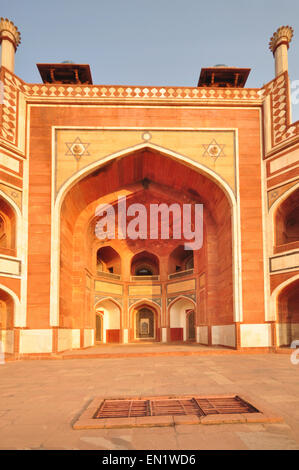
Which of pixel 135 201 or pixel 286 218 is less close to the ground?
pixel 135 201

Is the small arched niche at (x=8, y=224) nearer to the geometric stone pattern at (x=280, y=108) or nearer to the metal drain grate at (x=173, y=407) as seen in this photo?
the metal drain grate at (x=173, y=407)

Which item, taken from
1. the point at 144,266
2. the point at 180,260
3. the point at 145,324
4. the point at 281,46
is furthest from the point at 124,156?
the point at 145,324

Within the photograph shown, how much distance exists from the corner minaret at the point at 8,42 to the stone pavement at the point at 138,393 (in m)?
9.78

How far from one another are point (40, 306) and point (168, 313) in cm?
1120

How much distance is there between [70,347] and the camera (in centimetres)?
1405

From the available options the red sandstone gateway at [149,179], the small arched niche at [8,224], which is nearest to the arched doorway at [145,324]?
the red sandstone gateway at [149,179]

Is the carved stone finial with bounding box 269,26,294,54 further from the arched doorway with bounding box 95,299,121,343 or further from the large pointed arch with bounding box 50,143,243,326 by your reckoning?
the arched doorway with bounding box 95,299,121,343

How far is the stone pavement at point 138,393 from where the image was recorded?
123 inches

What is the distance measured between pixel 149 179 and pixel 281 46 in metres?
→ 6.67

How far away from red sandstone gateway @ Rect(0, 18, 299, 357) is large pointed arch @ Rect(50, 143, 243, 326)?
35mm

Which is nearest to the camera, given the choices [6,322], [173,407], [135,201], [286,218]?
[173,407]

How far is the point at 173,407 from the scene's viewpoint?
A: 438 cm

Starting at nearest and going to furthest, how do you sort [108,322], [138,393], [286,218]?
[138,393] → [286,218] → [108,322]

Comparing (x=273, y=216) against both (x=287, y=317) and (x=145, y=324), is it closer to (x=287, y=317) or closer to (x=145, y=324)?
(x=287, y=317)
